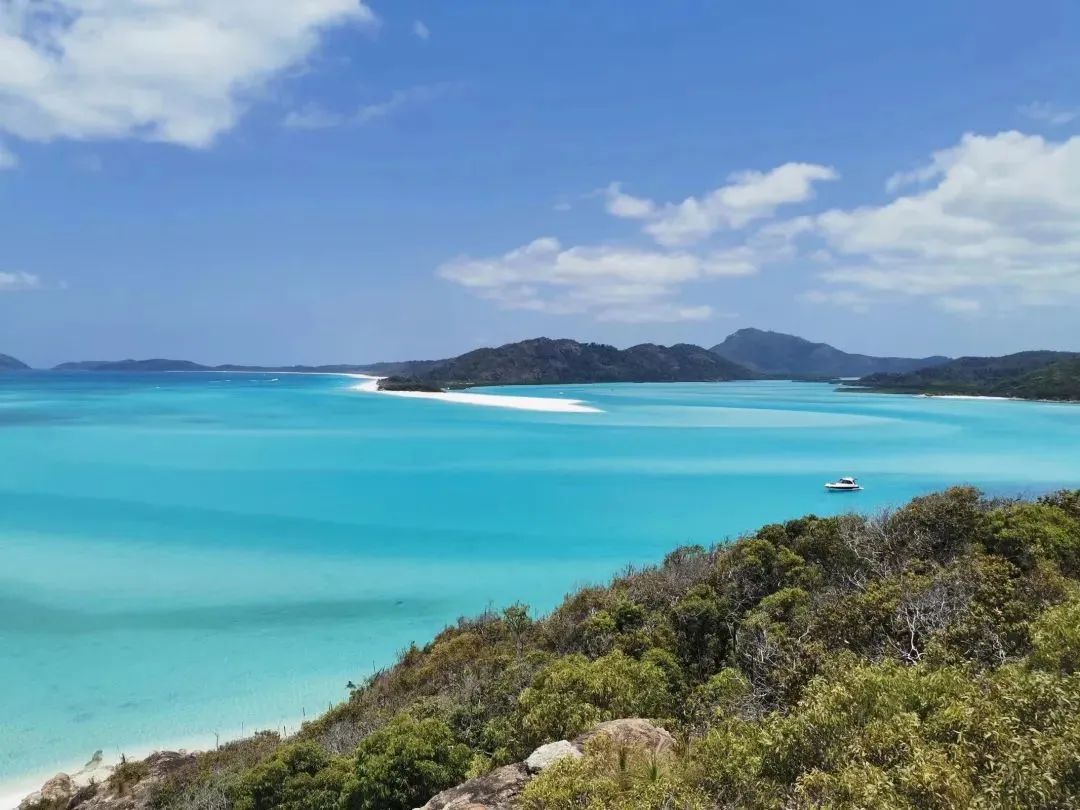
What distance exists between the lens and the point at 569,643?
38.5 ft

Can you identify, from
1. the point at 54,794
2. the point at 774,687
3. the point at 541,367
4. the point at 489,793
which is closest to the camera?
the point at 489,793

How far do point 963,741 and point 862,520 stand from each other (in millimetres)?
10614

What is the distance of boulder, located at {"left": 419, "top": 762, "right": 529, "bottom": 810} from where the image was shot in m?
5.65

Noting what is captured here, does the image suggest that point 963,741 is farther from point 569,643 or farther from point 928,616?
point 569,643

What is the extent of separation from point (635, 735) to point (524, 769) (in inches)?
47.6

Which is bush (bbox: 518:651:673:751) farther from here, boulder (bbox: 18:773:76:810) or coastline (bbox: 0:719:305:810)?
boulder (bbox: 18:773:76:810)

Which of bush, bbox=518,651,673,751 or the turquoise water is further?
the turquoise water

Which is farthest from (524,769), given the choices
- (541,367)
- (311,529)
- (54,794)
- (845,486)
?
(541,367)

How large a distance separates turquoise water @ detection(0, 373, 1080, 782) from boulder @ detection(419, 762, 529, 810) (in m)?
7.48

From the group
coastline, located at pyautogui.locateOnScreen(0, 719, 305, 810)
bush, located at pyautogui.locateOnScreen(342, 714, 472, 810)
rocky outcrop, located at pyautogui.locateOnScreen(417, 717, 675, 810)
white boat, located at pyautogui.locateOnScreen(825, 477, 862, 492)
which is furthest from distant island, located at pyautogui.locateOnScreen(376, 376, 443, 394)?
rocky outcrop, located at pyautogui.locateOnScreen(417, 717, 675, 810)

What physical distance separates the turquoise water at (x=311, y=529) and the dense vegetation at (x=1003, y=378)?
44.2 metres

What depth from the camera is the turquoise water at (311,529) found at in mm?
13438

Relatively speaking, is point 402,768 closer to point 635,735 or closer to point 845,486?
point 635,735

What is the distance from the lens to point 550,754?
20.2 feet
